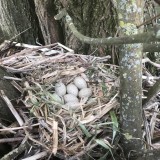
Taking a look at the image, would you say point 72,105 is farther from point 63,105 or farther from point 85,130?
point 85,130

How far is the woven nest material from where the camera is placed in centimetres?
155

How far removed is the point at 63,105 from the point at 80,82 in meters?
0.21

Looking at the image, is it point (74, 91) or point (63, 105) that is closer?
point (63, 105)

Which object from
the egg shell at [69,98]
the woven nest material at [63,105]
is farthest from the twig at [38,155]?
the egg shell at [69,98]

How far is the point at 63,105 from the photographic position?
5.50ft

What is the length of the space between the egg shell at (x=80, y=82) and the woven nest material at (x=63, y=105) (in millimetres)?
29

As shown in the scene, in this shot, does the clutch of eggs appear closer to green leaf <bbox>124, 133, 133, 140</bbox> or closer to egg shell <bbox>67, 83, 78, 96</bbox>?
egg shell <bbox>67, 83, 78, 96</bbox>

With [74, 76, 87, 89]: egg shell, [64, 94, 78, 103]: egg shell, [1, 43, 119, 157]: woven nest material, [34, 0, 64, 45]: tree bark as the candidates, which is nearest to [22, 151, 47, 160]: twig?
[1, 43, 119, 157]: woven nest material

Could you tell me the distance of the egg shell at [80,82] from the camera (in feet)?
6.00

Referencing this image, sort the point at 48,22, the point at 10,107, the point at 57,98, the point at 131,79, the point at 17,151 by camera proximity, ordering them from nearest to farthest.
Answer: the point at 131,79, the point at 17,151, the point at 10,107, the point at 57,98, the point at 48,22

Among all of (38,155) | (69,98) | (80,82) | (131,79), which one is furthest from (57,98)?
(131,79)

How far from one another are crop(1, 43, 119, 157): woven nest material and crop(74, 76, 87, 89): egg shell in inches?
1.1

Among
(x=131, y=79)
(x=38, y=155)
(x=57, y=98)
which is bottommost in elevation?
(x=38, y=155)

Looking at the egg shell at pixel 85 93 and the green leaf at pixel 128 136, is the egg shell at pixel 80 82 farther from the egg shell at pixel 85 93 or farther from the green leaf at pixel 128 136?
the green leaf at pixel 128 136
